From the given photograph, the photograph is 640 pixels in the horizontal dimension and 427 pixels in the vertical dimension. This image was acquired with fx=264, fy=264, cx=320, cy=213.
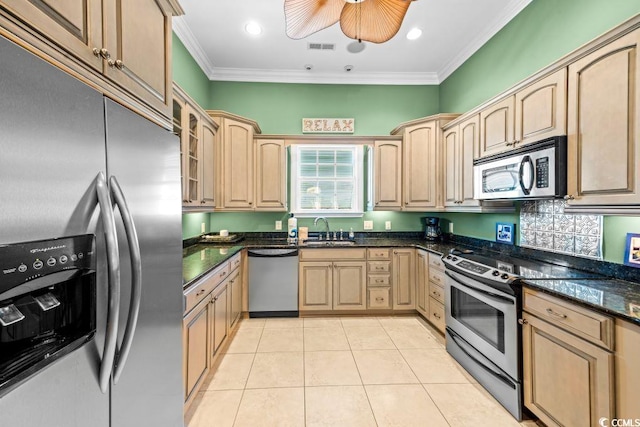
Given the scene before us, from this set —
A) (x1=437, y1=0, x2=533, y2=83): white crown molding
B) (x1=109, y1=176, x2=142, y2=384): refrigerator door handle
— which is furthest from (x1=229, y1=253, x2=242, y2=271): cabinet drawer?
(x1=437, y1=0, x2=533, y2=83): white crown molding

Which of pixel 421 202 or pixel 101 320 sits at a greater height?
pixel 421 202

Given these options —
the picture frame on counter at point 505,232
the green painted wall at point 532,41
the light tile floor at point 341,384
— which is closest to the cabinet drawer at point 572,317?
the light tile floor at point 341,384

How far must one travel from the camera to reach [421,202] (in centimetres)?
344

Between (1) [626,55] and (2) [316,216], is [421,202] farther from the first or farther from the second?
(1) [626,55]

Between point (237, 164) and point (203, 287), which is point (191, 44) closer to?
point (237, 164)

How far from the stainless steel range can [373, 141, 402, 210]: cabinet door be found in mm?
1265

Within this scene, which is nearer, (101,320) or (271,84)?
(101,320)

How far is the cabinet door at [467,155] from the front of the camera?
2.65 meters

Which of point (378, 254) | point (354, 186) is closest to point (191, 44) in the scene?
point (354, 186)

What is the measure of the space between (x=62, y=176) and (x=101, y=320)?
0.43m

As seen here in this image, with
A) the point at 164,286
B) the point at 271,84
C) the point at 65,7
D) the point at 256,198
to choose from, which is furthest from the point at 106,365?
the point at 271,84

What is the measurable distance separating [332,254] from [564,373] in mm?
2234

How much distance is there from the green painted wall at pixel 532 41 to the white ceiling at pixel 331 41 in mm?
144

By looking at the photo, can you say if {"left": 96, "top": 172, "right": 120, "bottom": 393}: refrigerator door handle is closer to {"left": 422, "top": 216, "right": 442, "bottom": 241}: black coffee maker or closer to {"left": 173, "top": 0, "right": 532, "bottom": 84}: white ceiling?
{"left": 173, "top": 0, "right": 532, "bottom": 84}: white ceiling
